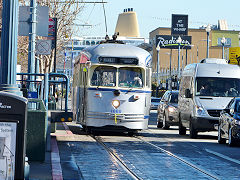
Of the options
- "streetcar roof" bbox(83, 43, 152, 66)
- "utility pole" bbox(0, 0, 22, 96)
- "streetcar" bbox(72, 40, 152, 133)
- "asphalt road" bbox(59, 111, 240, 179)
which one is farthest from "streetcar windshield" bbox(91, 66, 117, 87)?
"utility pole" bbox(0, 0, 22, 96)

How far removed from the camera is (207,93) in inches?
981

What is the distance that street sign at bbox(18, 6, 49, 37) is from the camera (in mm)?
24608

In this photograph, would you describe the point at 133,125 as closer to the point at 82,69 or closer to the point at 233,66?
the point at 82,69

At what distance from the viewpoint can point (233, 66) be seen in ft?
84.7

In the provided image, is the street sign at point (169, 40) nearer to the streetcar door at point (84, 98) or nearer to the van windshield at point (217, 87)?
the van windshield at point (217, 87)

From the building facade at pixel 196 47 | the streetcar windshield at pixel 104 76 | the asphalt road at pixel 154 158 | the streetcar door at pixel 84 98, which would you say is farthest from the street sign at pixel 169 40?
the asphalt road at pixel 154 158

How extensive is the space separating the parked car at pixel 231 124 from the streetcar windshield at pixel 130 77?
350 centimetres

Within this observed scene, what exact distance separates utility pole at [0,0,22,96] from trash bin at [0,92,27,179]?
429 centimetres

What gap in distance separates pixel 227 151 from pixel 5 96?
1179cm

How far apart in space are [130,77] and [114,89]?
0.92 meters

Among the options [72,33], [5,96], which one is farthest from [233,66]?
[72,33]

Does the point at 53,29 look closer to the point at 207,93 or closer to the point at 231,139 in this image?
the point at 207,93

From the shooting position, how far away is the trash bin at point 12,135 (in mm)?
8445

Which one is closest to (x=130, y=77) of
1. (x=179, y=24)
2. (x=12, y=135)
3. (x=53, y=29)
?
(x=53, y=29)
